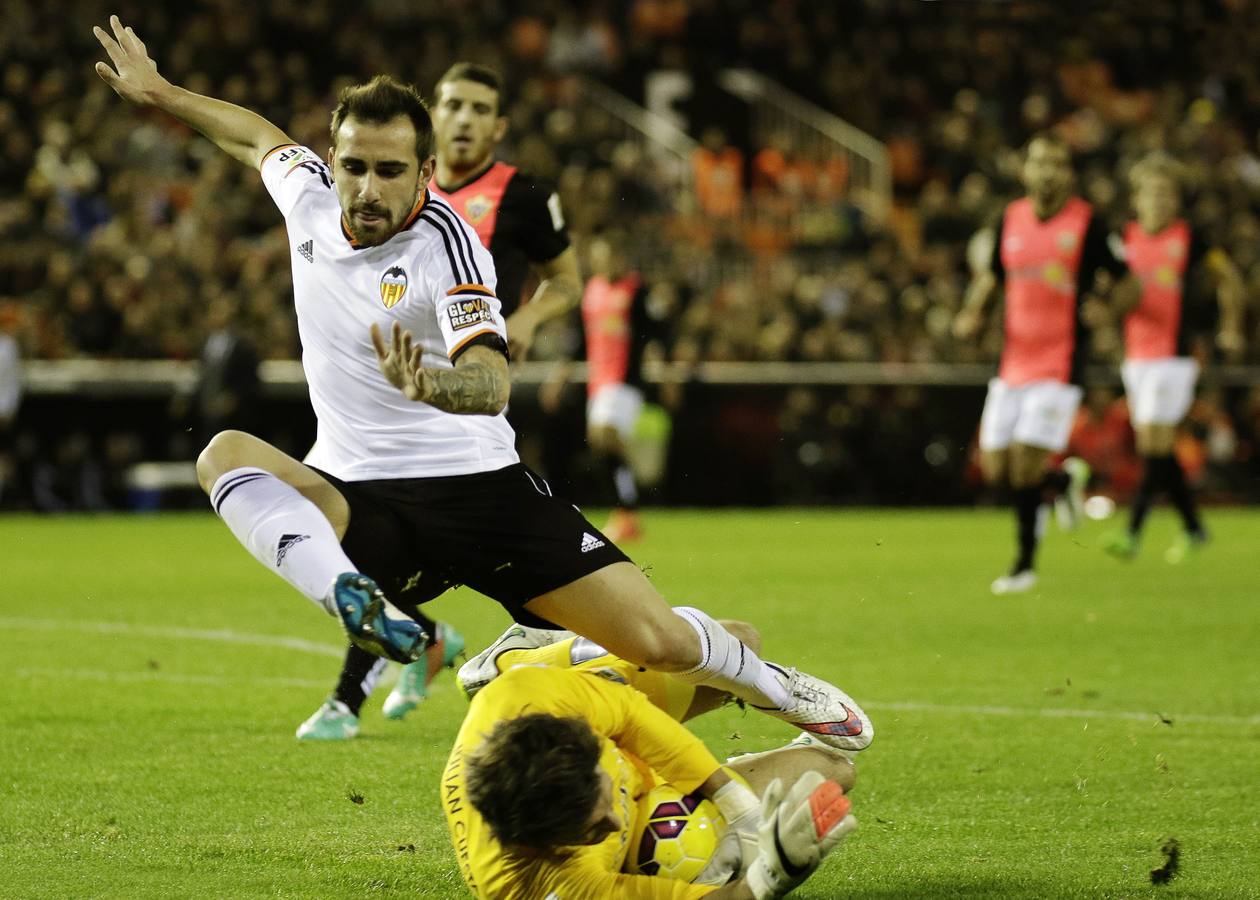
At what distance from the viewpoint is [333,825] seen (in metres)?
5.45

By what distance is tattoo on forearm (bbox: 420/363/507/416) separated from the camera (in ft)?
15.0

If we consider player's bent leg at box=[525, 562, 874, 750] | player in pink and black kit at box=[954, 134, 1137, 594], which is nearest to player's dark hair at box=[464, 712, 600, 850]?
player's bent leg at box=[525, 562, 874, 750]

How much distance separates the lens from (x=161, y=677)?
834cm

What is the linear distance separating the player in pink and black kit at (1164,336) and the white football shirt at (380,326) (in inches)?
376

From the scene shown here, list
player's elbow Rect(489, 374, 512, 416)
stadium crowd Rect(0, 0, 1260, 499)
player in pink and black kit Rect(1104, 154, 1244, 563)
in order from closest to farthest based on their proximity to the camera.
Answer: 1. player's elbow Rect(489, 374, 512, 416)
2. player in pink and black kit Rect(1104, 154, 1244, 563)
3. stadium crowd Rect(0, 0, 1260, 499)

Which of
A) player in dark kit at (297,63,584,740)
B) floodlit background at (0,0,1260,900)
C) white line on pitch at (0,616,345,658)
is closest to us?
floodlit background at (0,0,1260,900)

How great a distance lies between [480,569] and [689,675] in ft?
2.12

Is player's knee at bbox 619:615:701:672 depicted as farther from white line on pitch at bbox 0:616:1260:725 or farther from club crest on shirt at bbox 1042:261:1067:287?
club crest on shirt at bbox 1042:261:1067:287

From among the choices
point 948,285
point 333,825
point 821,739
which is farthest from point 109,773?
point 948,285

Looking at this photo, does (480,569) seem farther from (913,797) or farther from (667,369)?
(667,369)

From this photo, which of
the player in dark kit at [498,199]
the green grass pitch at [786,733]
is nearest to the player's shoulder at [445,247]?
the green grass pitch at [786,733]

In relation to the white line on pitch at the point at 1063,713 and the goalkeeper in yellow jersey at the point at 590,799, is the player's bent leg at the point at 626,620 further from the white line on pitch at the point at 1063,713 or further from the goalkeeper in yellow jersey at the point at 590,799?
the white line on pitch at the point at 1063,713

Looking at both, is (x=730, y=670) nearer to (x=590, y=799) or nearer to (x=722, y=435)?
(x=590, y=799)

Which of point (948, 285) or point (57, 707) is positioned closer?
point (57, 707)
